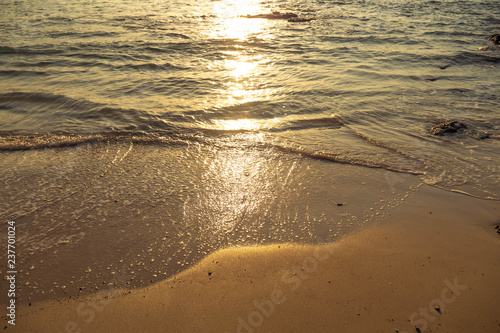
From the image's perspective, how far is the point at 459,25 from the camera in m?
12.0

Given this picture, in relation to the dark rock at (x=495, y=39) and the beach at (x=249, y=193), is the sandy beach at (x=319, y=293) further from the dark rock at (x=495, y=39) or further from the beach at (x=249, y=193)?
the dark rock at (x=495, y=39)

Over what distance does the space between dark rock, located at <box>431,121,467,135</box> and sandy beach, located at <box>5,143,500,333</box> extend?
2208mm

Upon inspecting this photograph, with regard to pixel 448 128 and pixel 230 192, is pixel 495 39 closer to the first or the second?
pixel 448 128

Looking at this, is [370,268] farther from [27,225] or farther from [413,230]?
[27,225]

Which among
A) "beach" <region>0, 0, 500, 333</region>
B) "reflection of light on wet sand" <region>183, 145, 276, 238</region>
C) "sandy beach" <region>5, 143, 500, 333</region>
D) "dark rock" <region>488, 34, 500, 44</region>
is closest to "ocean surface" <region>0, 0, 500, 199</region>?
"beach" <region>0, 0, 500, 333</region>

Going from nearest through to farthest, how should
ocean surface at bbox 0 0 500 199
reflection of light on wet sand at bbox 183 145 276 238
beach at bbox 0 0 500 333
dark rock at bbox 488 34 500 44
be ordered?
beach at bbox 0 0 500 333 < reflection of light on wet sand at bbox 183 145 276 238 < ocean surface at bbox 0 0 500 199 < dark rock at bbox 488 34 500 44

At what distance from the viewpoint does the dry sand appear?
7.85 feet

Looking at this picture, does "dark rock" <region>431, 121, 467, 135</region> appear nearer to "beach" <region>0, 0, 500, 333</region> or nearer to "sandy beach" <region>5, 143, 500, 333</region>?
"beach" <region>0, 0, 500, 333</region>

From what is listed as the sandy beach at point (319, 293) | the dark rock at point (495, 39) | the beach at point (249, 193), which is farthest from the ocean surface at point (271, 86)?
the sandy beach at point (319, 293)

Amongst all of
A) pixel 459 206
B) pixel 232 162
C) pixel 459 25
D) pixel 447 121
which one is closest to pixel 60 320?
pixel 232 162

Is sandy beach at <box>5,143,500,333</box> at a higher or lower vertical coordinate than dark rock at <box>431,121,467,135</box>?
lower

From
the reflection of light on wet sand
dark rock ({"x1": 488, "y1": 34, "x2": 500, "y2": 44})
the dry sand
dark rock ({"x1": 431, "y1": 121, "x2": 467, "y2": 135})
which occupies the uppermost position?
dark rock ({"x1": 488, "y1": 34, "x2": 500, "y2": 44})

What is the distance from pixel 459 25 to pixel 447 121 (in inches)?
341

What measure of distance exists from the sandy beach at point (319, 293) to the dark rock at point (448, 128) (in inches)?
86.9
